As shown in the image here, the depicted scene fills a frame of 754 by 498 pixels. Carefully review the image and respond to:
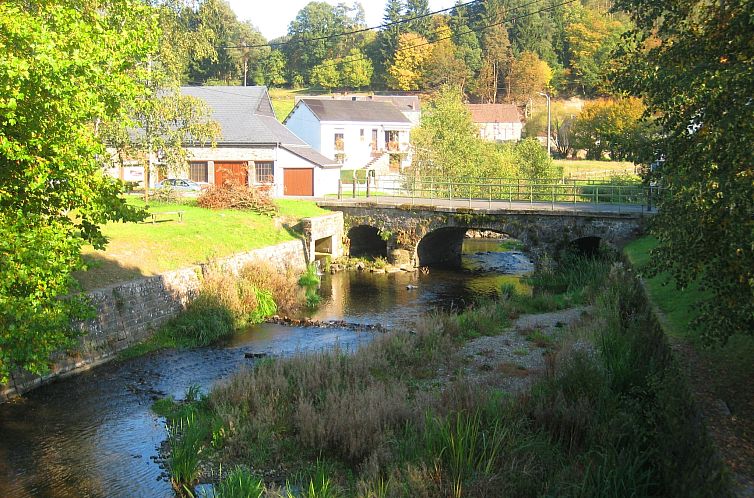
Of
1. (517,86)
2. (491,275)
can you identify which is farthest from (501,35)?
(491,275)

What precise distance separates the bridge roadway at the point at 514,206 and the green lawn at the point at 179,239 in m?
2.51

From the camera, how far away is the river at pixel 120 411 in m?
10.8

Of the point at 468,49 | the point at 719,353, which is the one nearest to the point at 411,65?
the point at 468,49

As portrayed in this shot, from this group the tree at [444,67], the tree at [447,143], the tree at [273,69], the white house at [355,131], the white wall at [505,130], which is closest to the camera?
the tree at [447,143]

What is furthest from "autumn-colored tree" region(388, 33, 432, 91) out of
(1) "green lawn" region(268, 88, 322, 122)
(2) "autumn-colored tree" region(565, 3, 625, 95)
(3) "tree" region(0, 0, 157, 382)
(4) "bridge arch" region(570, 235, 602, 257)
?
(3) "tree" region(0, 0, 157, 382)

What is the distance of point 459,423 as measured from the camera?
31.4 ft

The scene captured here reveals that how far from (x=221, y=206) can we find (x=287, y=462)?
22.2 meters

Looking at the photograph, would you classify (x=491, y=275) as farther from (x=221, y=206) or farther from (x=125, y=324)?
(x=125, y=324)

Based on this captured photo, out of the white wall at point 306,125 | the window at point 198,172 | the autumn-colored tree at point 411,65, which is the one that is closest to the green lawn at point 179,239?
the window at point 198,172

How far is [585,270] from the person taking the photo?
86.6 feet

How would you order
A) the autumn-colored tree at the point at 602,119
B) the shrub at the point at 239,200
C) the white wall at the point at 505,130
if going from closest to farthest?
the shrub at the point at 239,200 → the autumn-colored tree at the point at 602,119 → the white wall at the point at 505,130

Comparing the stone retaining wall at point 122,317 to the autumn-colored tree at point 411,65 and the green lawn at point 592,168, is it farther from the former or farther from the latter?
the autumn-colored tree at point 411,65

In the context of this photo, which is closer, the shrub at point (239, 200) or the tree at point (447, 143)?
the shrub at point (239, 200)

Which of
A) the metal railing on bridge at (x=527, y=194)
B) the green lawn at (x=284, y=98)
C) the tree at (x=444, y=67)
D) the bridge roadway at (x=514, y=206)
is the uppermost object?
the tree at (x=444, y=67)
